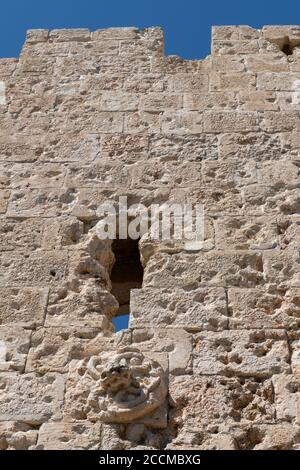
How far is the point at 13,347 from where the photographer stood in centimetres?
484

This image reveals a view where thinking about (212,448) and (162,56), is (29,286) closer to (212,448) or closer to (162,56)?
(212,448)

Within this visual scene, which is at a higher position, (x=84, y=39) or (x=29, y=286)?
(x=84, y=39)

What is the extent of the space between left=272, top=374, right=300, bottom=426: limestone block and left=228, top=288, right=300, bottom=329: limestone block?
36 centimetres

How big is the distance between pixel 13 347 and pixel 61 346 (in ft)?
0.92

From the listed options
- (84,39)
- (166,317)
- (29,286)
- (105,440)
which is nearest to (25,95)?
(84,39)

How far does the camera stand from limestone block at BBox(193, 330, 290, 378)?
4.64 m

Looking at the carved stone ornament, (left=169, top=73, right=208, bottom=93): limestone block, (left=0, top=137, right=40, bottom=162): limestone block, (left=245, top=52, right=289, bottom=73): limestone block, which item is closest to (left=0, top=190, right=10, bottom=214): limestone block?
(left=0, top=137, right=40, bottom=162): limestone block

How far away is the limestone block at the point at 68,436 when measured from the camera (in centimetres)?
433

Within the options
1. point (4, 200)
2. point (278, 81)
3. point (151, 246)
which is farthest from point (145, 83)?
point (151, 246)

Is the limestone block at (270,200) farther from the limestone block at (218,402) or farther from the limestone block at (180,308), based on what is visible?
the limestone block at (218,402)

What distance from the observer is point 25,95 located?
655cm

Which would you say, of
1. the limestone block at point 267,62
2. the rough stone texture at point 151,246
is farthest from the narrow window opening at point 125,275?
the limestone block at point 267,62

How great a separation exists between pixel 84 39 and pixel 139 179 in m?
1.81
